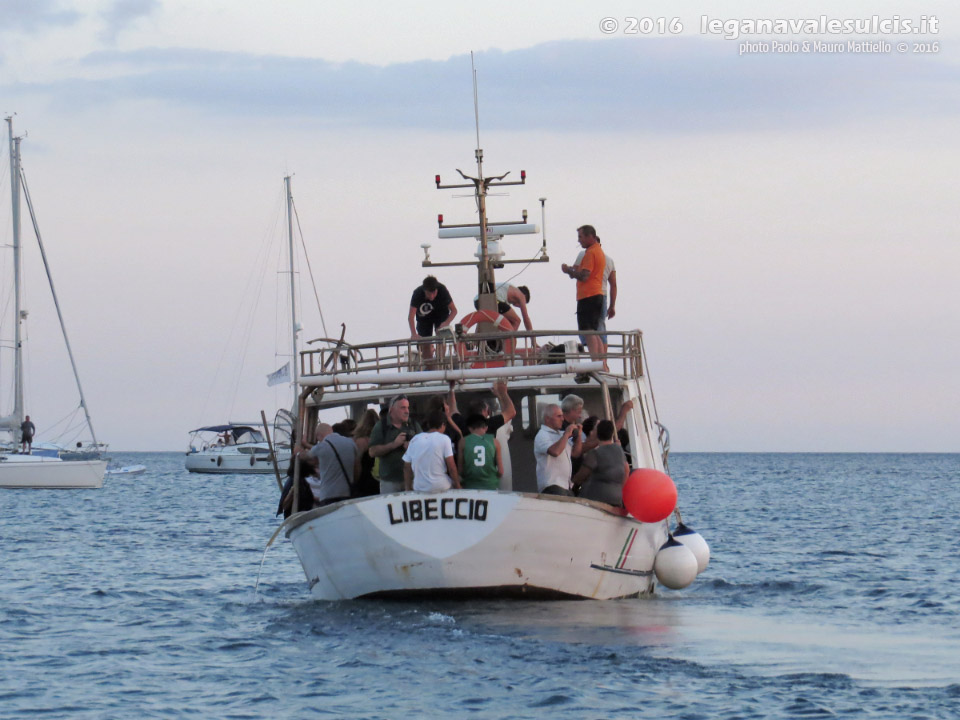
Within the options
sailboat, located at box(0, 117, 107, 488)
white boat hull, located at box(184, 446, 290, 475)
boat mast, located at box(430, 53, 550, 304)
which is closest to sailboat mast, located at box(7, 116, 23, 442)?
sailboat, located at box(0, 117, 107, 488)

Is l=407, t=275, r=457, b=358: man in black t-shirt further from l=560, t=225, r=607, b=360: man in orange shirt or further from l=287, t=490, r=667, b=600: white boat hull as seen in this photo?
l=287, t=490, r=667, b=600: white boat hull

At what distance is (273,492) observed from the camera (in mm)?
66312

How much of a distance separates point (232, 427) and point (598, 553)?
7661 centimetres

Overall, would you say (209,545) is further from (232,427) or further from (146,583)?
(232,427)

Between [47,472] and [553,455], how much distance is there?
47.4 m

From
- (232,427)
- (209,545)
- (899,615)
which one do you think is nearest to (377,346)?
(899,615)

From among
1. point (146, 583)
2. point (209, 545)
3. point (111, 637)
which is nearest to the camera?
point (111, 637)

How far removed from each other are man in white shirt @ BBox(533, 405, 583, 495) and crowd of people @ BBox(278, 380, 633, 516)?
0.01m

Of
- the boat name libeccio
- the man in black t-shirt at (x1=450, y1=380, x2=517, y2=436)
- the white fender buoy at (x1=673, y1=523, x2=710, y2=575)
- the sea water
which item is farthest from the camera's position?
the white fender buoy at (x1=673, y1=523, x2=710, y2=575)

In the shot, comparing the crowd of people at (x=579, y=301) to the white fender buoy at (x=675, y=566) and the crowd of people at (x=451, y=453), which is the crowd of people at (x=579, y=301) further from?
the white fender buoy at (x=675, y=566)

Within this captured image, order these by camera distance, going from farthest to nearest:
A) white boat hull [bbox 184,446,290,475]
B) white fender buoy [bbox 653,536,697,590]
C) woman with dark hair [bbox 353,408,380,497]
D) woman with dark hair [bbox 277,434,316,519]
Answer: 1. white boat hull [bbox 184,446,290,475]
2. woman with dark hair [bbox 277,434,316,519]
3. white fender buoy [bbox 653,536,697,590]
4. woman with dark hair [bbox 353,408,380,497]

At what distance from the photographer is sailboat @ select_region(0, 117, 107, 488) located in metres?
55.5

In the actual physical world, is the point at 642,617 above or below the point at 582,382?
below

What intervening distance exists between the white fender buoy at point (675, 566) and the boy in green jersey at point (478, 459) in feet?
9.71
